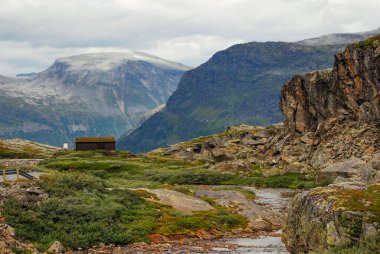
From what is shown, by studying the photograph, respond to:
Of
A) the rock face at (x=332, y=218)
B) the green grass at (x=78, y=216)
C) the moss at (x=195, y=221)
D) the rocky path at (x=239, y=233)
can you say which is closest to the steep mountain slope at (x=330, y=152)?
the rock face at (x=332, y=218)

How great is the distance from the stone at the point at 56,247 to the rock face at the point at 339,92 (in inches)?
2997

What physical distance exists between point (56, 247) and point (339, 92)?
9088cm

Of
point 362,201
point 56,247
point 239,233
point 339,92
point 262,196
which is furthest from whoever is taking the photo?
point 339,92

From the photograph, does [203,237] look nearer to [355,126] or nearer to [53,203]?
[53,203]

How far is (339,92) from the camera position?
11406 cm

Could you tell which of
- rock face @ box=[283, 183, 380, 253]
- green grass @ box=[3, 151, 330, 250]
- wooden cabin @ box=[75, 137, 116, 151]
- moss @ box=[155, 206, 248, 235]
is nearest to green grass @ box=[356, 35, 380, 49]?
green grass @ box=[3, 151, 330, 250]

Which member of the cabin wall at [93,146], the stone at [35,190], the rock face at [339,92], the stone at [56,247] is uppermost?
the rock face at [339,92]

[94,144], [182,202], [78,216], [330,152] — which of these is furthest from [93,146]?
[78,216]

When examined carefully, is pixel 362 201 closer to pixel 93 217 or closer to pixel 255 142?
pixel 93 217

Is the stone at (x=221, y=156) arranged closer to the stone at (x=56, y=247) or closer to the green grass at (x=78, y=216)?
the green grass at (x=78, y=216)

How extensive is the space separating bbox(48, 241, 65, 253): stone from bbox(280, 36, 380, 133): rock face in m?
76.1

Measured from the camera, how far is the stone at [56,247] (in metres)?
34.8

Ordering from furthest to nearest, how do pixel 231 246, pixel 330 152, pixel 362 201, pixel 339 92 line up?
pixel 339 92 → pixel 330 152 → pixel 231 246 → pixel 362 201

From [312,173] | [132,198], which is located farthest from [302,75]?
[132,198]
